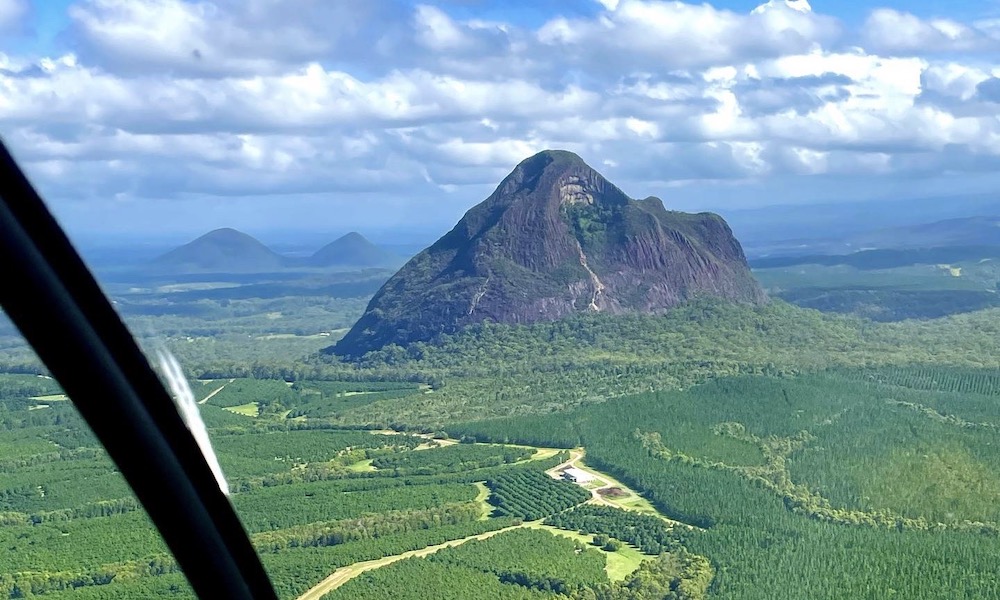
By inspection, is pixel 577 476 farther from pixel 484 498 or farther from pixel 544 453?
pixel 544 453

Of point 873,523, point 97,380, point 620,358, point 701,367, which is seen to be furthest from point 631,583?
point 620,358

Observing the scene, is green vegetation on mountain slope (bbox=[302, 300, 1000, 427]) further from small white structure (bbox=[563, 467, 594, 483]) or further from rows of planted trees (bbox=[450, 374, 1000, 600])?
small white structure (bbox=[563, 467, 594, 483])

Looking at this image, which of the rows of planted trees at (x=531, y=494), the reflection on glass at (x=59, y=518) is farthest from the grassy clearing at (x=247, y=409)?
the rows of planted trees at (x=531, y=494)

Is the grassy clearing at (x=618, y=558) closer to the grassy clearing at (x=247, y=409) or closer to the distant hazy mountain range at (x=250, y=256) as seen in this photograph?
the distant hazy mountain range at (x=250, y=256)

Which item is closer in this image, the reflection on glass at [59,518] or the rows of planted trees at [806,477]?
the reflection on glass at [59,518]

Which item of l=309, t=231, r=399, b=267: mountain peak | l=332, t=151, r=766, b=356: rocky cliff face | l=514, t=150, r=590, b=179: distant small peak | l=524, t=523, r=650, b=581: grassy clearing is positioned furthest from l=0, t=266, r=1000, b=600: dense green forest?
l=309, t=231, r=399, b=267: mountain peak

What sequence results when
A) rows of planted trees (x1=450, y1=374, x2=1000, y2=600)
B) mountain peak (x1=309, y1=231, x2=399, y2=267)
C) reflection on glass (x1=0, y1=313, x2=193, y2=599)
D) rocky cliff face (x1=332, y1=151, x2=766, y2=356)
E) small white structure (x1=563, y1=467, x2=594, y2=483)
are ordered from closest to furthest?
1. reflection on glass (x1=0, y1=313, x2=193, y2=599)
2. rows of planted trees (x1=450, y1=374, x2=1000, y2=600)
3. small white structure (x1=563, y1=467, x2=594, y2=483)
4. rocky cliff face (x1=332, y1=151, x2=766, y2=356)
5. mountain peak (x1=309, y1=231, x2=399, y2=267)

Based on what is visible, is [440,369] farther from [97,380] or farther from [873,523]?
[97,380]
